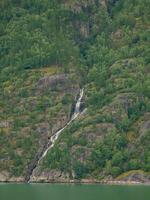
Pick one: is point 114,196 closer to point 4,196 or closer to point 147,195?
point 147,195

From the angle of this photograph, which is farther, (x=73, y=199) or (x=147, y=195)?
(x=147, y=195)

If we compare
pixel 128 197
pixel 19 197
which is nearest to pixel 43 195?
pixel 19 197

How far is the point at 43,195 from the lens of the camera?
655 ft

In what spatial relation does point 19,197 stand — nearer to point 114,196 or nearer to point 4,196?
point 4,196

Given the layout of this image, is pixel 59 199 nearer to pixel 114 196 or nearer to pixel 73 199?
pixel 73 199

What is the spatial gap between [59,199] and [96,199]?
8919 mm

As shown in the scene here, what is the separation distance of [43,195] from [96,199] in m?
20.3

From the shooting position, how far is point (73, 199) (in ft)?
605

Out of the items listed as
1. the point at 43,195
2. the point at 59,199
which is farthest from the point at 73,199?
the point at 43,195

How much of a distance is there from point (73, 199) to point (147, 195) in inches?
878

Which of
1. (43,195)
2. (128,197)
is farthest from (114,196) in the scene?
(43,195)

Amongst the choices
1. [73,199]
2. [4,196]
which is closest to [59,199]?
[73,199]

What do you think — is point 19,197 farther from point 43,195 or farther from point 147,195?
point 147,195

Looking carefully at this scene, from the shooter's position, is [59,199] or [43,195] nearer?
[59,199]
